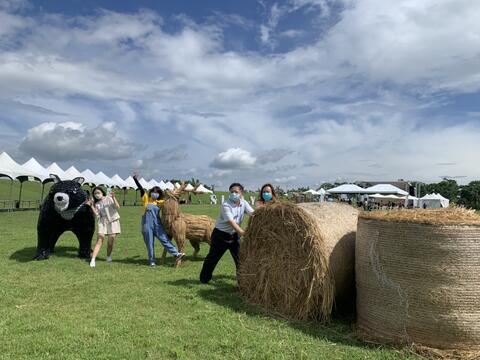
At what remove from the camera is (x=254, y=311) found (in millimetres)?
6266

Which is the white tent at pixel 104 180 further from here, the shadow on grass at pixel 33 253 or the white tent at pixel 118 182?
the shadow on grass at pixel 33 253

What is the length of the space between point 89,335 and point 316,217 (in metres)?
3.23

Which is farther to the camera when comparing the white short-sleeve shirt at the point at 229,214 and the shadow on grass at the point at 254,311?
the white short-sleeve shirt at the point at 229,214

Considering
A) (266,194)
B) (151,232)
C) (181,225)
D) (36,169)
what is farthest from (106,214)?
(36,169)

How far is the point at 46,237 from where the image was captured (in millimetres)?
10398

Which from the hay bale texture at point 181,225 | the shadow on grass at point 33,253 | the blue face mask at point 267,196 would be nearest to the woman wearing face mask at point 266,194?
the blue face mask at point 267,196

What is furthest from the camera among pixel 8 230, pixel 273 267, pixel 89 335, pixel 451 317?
pixel 8 230

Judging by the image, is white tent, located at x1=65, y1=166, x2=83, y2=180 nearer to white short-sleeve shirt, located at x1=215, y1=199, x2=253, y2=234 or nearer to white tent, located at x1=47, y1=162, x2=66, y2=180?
white tent, located at x1=47, y1=162, x2=66, y2=180

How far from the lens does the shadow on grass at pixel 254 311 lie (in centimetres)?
523

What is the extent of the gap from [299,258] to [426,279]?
180cm

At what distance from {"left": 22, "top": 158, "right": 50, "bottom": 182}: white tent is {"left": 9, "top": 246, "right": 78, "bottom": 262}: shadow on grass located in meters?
16.4

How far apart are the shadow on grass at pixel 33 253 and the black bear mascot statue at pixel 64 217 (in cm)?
35

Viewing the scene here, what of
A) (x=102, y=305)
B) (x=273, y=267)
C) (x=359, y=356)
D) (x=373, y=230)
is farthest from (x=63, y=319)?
(x=373, y=230)

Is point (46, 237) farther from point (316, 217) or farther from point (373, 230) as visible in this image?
point (373, 230)
